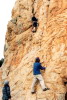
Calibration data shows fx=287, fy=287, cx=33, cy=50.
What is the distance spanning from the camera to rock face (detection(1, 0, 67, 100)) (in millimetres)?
21109

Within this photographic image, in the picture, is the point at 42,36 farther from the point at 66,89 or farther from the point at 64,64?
the point at 66,89

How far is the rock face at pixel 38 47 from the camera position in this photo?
831 inches

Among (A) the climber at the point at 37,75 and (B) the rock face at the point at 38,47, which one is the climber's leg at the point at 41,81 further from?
(B) the rock face at the point at 38,47

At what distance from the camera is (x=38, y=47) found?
82.4ft

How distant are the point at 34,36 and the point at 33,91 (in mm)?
7265

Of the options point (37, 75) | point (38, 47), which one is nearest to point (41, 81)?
point (37, 75)

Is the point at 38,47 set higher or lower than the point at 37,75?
higher

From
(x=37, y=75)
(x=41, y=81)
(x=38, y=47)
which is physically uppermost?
(x=38, y=47)

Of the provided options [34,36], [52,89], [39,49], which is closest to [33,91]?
[52,89]

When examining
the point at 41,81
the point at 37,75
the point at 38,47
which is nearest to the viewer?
the point at 41,81

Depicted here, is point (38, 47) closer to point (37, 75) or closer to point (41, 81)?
point (37, 75)

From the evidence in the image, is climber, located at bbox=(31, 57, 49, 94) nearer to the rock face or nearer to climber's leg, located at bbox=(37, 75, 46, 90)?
climber's leg, located at bbox=(37, 75, 46, 90)

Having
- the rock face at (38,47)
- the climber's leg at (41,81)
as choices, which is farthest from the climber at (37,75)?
the rock face at (38,47)

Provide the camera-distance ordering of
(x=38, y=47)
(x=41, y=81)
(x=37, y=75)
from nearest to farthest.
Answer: (x=41, y=81), (x=37, y=75), (x=38, y=47)
